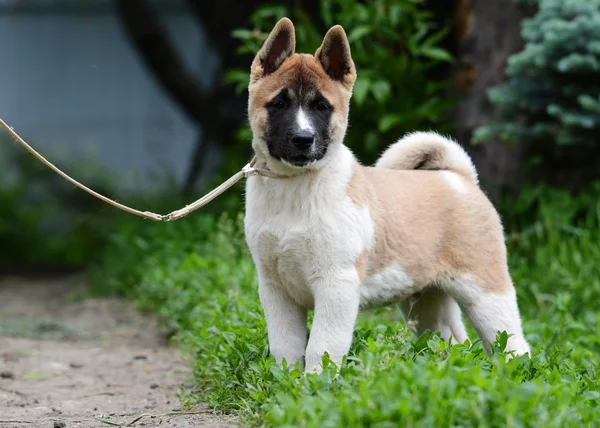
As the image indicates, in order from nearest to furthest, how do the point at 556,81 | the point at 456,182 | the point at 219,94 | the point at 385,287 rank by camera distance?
the point at 385,287 < the point at 456,182 < the point at 556,81 < the point at 219,94

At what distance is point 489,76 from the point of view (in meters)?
8.45

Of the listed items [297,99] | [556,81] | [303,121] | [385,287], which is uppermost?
[556,81]

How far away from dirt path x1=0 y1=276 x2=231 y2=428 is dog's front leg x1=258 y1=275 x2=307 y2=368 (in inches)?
19.4

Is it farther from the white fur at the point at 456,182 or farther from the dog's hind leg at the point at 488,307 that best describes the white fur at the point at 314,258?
the white fur at the point at 456,182

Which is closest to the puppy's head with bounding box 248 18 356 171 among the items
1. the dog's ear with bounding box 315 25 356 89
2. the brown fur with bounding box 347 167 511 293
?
the dog's ear with bounding box 315 25 356 89

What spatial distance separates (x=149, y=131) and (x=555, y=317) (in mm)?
9527

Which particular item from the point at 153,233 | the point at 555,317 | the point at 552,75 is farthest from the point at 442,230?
the point at 153,233

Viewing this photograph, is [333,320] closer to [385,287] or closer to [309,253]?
[309,253]

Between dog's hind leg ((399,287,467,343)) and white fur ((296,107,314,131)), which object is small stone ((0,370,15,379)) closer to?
dog's hind leg ((399,287,467,343))

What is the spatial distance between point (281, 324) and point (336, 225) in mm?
617

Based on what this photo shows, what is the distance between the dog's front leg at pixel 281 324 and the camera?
173 inches

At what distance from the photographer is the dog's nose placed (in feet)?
13.4

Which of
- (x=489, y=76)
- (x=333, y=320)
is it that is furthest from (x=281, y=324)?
(x=489, y=76)

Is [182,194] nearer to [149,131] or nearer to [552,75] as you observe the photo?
[149,131]
